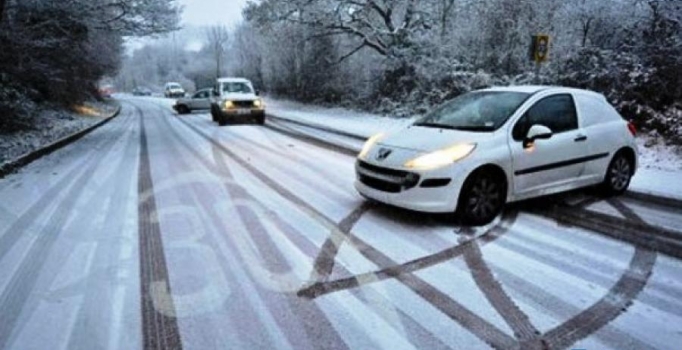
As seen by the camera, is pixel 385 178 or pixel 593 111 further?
pixel 593 111

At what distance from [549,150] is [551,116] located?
1.67ft

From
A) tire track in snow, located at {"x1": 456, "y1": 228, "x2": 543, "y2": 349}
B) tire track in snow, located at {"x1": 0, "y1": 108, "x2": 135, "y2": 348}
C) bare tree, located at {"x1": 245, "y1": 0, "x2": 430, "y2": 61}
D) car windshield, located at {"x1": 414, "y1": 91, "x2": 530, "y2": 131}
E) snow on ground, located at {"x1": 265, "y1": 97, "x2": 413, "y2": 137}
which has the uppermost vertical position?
bare tree, located at {"x1": 245, "y1": 0, "x2": 430, "y2": 61}

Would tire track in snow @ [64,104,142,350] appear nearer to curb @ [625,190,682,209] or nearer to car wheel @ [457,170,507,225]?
car wheel @ [457,170,507,225]

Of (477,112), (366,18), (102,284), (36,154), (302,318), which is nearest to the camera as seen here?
→ (302,318)

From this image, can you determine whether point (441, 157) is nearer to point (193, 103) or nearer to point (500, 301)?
point (500, 301)

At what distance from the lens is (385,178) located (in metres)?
6.38

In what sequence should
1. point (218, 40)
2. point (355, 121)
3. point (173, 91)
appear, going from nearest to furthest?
1. point (355, 121)
2. point (173, 91)
3. point (218, 40)

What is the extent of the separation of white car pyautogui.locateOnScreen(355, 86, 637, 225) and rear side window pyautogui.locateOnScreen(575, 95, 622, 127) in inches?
0.7

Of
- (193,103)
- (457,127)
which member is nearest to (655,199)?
(457,127)

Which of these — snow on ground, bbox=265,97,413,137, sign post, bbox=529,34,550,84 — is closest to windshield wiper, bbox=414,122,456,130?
sign post, bbox=529,34,550,84

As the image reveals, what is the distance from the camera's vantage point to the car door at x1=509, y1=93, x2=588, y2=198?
6453mm

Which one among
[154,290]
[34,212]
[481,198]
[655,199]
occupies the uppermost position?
[481,198]

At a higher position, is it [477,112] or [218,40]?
[218,40]

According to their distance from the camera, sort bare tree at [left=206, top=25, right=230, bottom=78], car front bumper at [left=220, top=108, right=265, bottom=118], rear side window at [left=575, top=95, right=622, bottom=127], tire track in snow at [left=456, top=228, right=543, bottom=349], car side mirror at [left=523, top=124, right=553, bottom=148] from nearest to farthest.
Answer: tire track in snow at [left=456, top=228, right=543, bottom=349] < car side mirror at [left=523, top=124, right=553, bottom=148] < rear side window at [left=575, top=95, right=622, bottom=127] < car front bumper at [left=220, top=108, right=265, bottom=118] < bare tree at [left=206, top=25, right=230, bottom=78]
